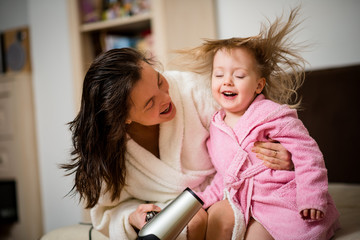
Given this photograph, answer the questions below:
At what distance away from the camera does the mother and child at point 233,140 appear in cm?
73

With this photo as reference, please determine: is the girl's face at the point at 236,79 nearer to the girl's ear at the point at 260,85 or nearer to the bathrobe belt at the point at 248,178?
the girl's ear at the point at 260,85

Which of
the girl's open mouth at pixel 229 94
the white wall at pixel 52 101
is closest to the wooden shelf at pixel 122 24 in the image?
the white wall at pixel 52 101

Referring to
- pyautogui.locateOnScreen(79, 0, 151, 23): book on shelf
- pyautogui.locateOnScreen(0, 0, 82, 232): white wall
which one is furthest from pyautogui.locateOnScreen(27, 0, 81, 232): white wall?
pyautogui.locateOnScreen(79, 0, 151, 23): book on shelf

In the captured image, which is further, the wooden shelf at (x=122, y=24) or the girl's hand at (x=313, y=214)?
the wooden shelf at (x=122, y=24)

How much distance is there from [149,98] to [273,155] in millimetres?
319

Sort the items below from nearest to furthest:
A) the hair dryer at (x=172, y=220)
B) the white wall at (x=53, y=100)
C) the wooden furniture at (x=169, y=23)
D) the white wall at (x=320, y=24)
A: 1. the hair dryer at (x=172, y=220)
2. the white wall at (x=320, y=24)
3. the wooden furniture at (x=169, y=23)
4. the white wall at (x=53, y=100)

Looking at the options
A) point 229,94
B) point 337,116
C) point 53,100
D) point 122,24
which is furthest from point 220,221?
point 53,100

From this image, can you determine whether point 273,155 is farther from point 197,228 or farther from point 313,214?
point 197,228

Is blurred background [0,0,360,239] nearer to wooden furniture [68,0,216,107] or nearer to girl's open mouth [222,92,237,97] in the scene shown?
wooden furniture [68,0,216,107]

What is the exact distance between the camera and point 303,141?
729 millimetres

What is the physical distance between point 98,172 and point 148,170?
163 millimetres

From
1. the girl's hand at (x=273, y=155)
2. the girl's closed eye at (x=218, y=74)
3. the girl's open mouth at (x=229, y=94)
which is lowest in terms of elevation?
the girl's hand at (x=273, y=155)

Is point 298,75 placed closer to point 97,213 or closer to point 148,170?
point 148,170

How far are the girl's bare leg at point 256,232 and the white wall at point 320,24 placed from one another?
46 centimetres
